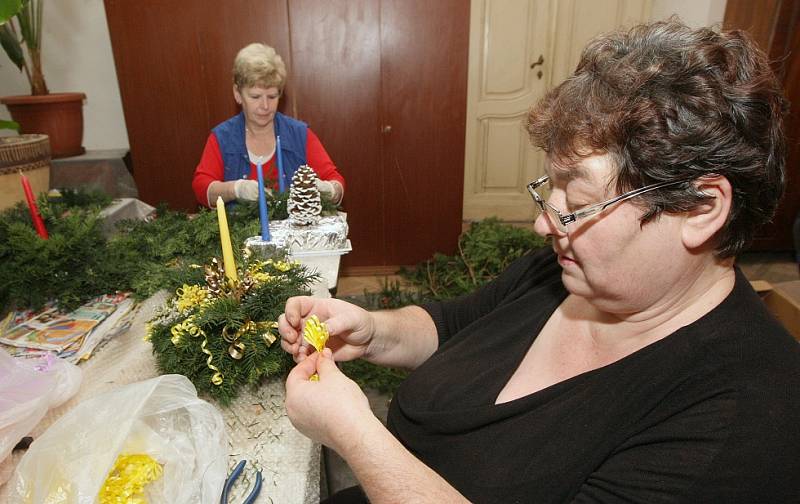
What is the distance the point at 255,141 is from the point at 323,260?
60.5 inches

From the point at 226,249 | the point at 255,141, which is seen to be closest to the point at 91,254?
the point at 226,249

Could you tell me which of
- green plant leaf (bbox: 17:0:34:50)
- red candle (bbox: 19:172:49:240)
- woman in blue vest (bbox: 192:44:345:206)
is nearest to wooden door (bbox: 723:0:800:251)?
woman in blue vest (bbox: 192:44:345:206)

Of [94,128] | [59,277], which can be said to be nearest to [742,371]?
[59,277]

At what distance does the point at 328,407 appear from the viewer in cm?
94

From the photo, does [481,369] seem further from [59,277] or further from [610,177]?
[59,277]

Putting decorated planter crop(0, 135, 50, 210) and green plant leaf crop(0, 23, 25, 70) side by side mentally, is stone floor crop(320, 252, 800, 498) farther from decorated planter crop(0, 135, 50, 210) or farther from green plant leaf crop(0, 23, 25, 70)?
green plant leaf crop(0, 23, 25, 70)

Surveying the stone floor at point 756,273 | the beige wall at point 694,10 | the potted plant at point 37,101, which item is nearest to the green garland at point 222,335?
the stone floor at point 756,273

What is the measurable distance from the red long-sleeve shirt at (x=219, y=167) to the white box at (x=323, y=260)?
3.61ft

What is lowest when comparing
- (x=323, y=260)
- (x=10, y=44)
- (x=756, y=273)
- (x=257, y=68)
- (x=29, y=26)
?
(x=756, y=273)

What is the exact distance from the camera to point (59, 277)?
1.60 metres

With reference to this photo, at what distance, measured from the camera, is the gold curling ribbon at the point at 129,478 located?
2.86ft

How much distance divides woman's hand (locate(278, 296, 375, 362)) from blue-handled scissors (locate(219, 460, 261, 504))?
26 centimetres

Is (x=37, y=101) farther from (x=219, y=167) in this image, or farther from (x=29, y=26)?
(x=219, y=167)

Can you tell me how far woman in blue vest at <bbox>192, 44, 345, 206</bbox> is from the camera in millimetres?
2830
